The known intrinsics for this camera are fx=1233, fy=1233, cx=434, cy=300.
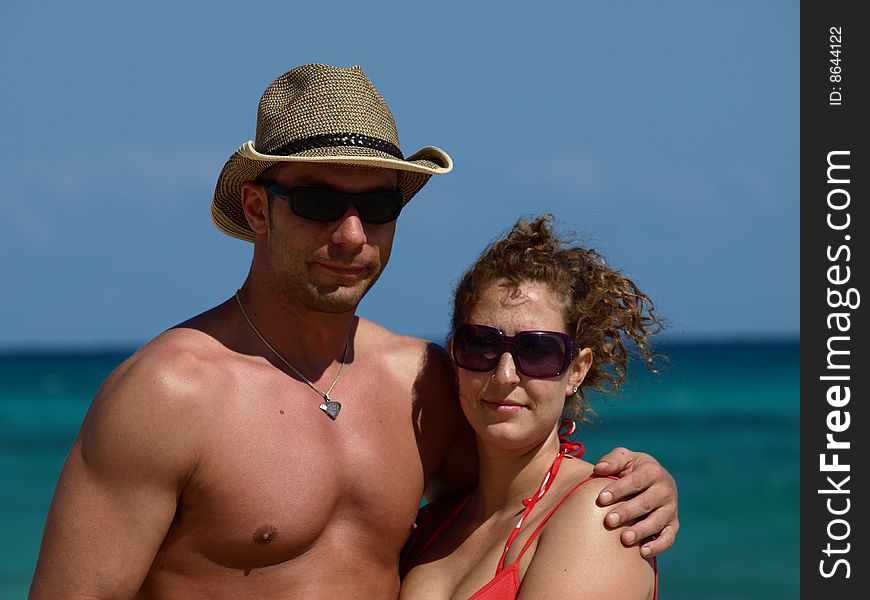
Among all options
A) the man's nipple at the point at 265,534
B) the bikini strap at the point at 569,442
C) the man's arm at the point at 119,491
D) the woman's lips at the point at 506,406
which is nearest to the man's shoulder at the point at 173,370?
the man's arm at the point at 119,491

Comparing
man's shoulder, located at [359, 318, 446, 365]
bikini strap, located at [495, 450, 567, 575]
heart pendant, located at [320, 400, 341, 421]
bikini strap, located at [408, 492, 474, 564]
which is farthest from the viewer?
man's shoulder, located at [359, 318, 446, 365]

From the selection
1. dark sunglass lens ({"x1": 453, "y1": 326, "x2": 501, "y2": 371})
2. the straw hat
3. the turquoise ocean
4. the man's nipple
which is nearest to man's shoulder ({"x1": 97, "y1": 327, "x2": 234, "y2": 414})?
the man's nipple

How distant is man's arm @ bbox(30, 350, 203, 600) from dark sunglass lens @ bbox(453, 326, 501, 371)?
33.2 inches

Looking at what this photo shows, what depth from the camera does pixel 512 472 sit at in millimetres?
3838

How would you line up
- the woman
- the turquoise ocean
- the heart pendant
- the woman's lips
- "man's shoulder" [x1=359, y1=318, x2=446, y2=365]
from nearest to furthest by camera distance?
the woman, the woman's lips, the heart pendant, "man's shoulder" [x1=359, y1=318, x2=446, y2=365], the turquoise ocean

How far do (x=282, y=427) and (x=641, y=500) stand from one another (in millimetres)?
1071

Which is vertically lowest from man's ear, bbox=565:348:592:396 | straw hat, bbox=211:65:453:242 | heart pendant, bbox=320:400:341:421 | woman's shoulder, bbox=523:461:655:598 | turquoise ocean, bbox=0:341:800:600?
turquoise ocean, bbox=0:341:800:600

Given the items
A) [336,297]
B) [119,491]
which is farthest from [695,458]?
[119,491]

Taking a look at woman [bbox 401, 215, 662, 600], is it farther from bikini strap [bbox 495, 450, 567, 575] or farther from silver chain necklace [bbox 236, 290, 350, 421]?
silver chain necklace [bbox 236, 290, 350, 421]

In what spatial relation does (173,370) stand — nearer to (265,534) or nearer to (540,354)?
(265,534)

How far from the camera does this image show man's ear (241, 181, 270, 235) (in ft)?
12.4

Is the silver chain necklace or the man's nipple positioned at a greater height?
the silver chain necklace
